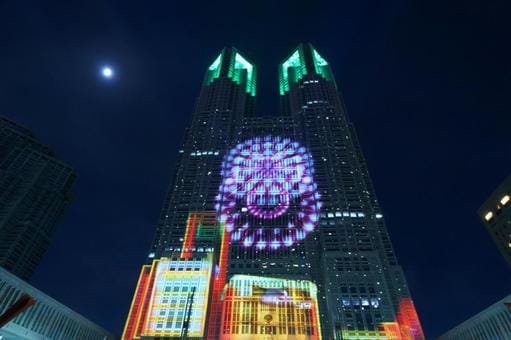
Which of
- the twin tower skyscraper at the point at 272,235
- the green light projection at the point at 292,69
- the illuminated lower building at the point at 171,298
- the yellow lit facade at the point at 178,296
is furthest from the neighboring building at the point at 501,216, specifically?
the green light projection at the point at 292,69

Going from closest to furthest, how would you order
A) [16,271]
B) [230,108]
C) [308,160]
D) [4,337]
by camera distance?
[4,337] → [16,271] → [308,160] → [230,108]

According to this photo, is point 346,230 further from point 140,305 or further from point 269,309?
point 140,305

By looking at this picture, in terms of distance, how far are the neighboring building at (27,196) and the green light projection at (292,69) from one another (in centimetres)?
12019

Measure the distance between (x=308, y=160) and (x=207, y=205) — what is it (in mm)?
48146

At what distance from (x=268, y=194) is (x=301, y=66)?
273ft

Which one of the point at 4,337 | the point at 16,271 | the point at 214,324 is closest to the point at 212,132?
the point at 214,324

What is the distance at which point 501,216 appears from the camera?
59.4 metres

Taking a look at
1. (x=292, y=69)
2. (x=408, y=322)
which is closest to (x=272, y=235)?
(x=408, y=322)

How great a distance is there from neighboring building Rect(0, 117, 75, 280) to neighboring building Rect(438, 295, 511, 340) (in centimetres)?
13769

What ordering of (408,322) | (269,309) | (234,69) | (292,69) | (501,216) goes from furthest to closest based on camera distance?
(292,69) → (234,69) → (269,309) → (408,322) → (501,216)

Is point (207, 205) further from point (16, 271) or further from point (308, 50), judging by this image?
point (308, 50)

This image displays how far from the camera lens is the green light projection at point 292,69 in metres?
180

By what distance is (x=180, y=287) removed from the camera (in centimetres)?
9444

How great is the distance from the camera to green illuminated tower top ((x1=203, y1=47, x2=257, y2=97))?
178 meters
